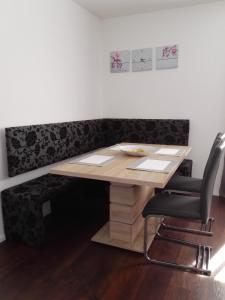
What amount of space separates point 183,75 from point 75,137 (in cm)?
162

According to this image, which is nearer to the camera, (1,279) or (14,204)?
(1,279)

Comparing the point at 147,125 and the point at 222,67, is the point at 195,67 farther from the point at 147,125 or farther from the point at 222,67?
the point at 147,125

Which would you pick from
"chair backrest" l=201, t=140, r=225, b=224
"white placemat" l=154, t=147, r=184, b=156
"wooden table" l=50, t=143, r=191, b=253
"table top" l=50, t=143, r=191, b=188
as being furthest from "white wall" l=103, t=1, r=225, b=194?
"chair backrest" l=201, t=140, r=225, b=224

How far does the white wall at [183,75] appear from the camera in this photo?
2986 mm

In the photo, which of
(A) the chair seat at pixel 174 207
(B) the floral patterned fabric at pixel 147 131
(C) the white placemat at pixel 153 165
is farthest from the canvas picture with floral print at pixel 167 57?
(A) the chair seat at pixel 174 207

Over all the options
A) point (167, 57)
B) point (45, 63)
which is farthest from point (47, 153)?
point (167, 57)

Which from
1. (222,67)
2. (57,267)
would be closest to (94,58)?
(222,67)

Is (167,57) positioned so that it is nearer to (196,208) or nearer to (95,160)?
(95,160)

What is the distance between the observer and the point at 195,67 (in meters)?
3.09

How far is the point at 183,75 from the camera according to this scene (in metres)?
3.17

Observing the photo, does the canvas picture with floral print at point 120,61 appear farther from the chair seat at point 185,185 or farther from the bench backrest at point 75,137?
the chair seat at point 185,185

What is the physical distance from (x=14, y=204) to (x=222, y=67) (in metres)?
2.77

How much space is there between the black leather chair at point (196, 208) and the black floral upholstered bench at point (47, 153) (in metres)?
0.85

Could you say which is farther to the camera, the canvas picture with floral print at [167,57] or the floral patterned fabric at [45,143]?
the canvas picture with floral print at [167,57]
